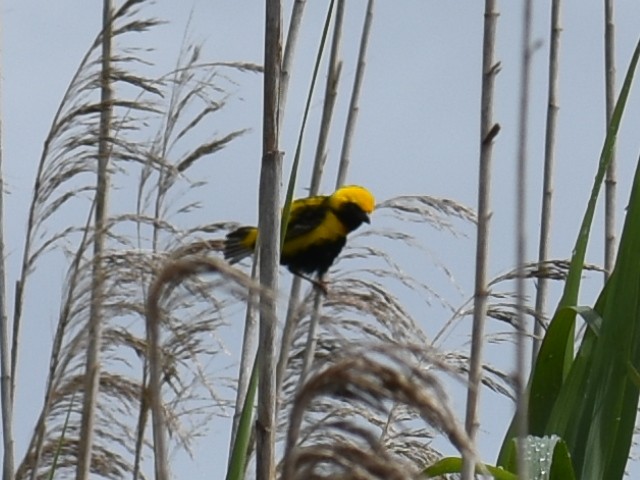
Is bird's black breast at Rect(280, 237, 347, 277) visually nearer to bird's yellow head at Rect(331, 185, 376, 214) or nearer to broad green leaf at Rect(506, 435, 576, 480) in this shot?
bird's yellow head at Rect(331, 185, 376, 214)

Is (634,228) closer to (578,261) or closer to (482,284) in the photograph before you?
(578,261)

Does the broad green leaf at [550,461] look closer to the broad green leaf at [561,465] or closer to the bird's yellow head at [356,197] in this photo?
the broad green leaf at [561,465]

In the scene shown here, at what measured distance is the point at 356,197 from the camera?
4.71 meters

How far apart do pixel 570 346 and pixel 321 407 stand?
1.01 m

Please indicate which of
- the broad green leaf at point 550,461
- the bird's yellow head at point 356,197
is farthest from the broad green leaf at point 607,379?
the bird's yellow head at point 356,197

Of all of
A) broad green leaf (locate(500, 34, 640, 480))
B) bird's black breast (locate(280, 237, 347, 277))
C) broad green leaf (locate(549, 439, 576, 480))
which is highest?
bird's black breast (locate(280, 237, 347, 277))

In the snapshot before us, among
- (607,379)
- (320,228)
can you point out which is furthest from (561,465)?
(320,228)

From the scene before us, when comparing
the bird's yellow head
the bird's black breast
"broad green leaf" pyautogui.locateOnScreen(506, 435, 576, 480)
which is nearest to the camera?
"broad green leaf" pyautogui.locateOnScreen(506, 435, 576, 480)

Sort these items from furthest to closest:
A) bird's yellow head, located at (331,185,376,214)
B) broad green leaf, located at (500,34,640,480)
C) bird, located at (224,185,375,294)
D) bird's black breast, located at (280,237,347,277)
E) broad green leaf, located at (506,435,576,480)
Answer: bird's yellow head, located at (331,185,376,214), bird, located at (224,185,375,294), bird's black breast, located at (280,237,347,277), broad green leaf, located at (500,34,640,480), broad green leaf, located at (506,435,576,480)

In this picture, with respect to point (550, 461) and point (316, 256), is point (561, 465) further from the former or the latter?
point (316, 256)

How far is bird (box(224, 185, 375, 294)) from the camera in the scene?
13.8 feet

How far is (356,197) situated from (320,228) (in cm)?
19

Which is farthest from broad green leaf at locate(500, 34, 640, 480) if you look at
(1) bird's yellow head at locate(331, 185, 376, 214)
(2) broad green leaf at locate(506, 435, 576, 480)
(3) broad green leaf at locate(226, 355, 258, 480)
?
(1) bird's yellow head at locate(331, 185, 376, 214)

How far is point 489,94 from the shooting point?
2.03 metres
